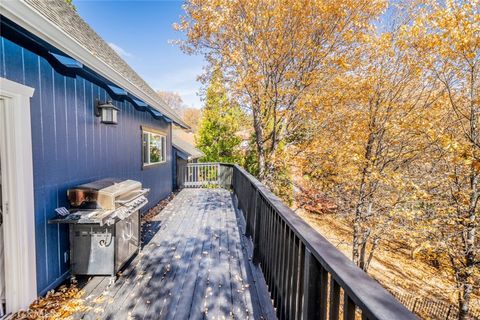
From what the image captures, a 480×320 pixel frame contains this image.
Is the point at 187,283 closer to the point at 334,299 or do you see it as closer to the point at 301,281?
the point at 301,281

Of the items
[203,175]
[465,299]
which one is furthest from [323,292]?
[203,175]

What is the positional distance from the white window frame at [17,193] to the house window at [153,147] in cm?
354

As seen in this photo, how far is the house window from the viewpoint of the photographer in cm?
606

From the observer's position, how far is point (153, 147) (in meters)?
6.96

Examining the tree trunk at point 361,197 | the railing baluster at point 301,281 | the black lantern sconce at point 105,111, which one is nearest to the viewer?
the railing baluster at point 301,281

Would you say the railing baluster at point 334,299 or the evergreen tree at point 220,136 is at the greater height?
the evergreen tree at point 220,136

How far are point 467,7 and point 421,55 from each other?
55.2 inches

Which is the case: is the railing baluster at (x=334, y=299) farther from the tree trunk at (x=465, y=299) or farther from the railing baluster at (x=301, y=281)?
the tree trunk at (x=465, y=299)

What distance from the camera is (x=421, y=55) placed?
617 cm

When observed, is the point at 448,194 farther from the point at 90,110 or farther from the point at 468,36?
the point at 90,110

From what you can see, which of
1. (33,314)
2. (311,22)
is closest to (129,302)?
(33,314)

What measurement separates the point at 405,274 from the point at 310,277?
12494 mm

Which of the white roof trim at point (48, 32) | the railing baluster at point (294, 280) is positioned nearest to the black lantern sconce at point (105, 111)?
the white roof trim at point (48, 32)

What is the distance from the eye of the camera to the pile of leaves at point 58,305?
86.9 inches
